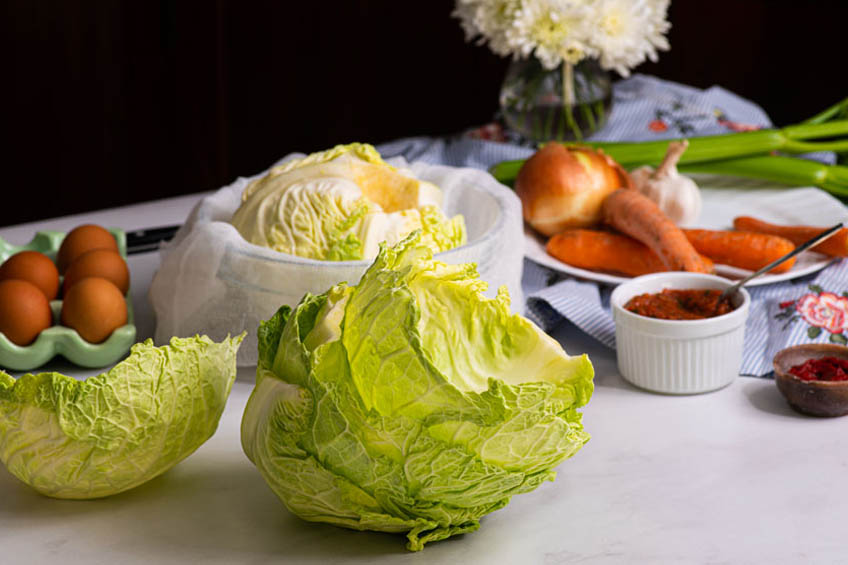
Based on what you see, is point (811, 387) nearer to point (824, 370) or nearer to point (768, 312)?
point (824, 370)

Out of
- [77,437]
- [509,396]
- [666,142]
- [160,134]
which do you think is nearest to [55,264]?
[77,437]

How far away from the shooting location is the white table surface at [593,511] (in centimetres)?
110

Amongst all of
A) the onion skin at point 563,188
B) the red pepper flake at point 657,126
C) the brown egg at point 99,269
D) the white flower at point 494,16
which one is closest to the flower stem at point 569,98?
the white flower at point 494,16

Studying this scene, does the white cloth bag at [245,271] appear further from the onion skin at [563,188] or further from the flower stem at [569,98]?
the flower stem at [569,98]

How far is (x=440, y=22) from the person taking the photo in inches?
153

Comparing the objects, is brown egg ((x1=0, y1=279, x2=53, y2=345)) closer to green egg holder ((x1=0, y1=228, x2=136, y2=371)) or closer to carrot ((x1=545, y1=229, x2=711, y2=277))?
green egg holder ((x1=0, y1=228, x2=136, y2=371))

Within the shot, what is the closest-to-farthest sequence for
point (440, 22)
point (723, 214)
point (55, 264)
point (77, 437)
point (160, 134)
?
point (77, 437)
point (55, 264)
point (723, 214)
point (160, 134)
point (440, 22)

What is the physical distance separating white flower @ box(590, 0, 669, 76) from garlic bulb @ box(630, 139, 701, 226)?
0.36 metres

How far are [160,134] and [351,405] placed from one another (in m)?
2.87

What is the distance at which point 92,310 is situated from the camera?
146 centimetres

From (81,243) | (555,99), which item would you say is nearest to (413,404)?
(81,243)

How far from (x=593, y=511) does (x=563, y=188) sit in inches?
36.3

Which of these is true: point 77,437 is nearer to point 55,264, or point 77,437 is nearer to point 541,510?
point 541,510

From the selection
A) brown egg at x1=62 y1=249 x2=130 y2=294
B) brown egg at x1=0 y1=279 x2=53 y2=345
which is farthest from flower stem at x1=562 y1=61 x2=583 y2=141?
brown egg at x1=0 y1=279 x2=53 y2=345
